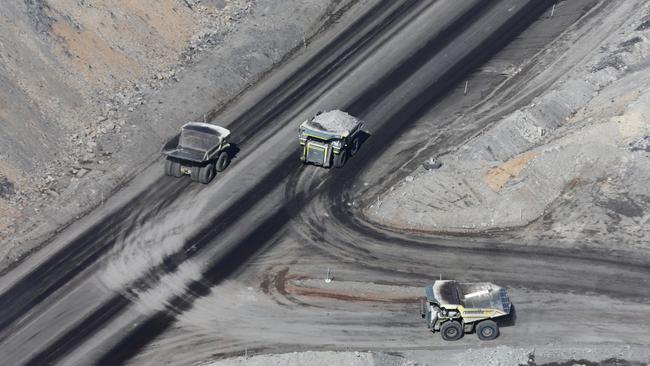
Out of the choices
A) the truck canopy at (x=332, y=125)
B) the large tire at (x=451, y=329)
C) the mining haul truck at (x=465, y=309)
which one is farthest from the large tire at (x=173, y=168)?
the large tire at (x=451, y=329)

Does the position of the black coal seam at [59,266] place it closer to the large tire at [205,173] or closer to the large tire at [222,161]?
the large tire at [205,173]

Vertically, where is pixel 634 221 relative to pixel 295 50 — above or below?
below

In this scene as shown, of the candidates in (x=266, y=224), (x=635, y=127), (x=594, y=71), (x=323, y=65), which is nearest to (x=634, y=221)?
(x=635, y=127)

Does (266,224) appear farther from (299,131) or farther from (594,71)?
(594,71)

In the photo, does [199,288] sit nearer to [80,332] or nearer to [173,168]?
[80,332]

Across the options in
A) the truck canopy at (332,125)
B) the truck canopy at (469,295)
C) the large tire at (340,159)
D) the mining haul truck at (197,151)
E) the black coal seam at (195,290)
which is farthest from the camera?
the large tire at (340,159)

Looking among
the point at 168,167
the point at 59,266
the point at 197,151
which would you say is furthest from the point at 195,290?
the point at 168,167
